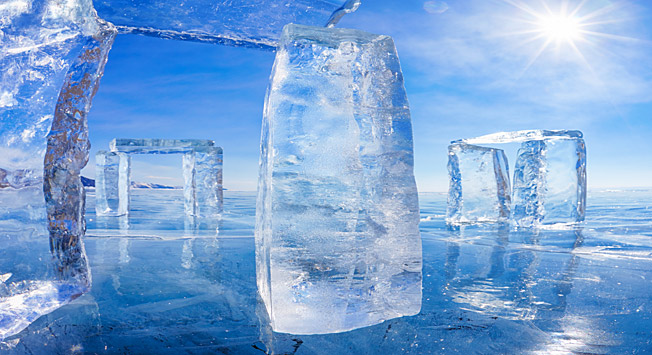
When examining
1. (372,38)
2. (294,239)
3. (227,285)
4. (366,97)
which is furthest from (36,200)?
(372,38)

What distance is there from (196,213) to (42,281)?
19.0ft

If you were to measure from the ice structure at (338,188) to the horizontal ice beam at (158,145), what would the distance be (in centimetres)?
556

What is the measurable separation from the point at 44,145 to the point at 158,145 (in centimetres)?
517

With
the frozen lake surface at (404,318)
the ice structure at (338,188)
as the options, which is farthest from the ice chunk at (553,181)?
the ice structure at (338,188)

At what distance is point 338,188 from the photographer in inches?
58.8

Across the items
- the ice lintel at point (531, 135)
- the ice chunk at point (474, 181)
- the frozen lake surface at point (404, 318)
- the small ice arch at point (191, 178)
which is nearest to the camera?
the frozen lake surface at point (404, 318)

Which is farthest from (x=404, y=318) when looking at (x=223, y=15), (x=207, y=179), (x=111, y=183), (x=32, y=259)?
(x=111, y=183)

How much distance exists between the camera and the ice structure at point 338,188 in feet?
4.69

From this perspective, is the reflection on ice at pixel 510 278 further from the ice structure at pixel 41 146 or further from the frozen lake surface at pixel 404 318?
the ice structure at pixel 41 146

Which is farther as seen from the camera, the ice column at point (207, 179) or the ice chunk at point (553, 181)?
the ice column at point (207, 179)

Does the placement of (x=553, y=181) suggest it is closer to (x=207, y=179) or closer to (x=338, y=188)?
(x=338, y=188)

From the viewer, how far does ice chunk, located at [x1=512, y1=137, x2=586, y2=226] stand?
201 inches

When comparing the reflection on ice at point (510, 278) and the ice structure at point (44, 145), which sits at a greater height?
the ice structure at point (44, 145)

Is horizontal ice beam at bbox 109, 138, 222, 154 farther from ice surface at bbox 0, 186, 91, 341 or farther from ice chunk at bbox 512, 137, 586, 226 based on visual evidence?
ice surface at bbox 0, 186, 91, 341
